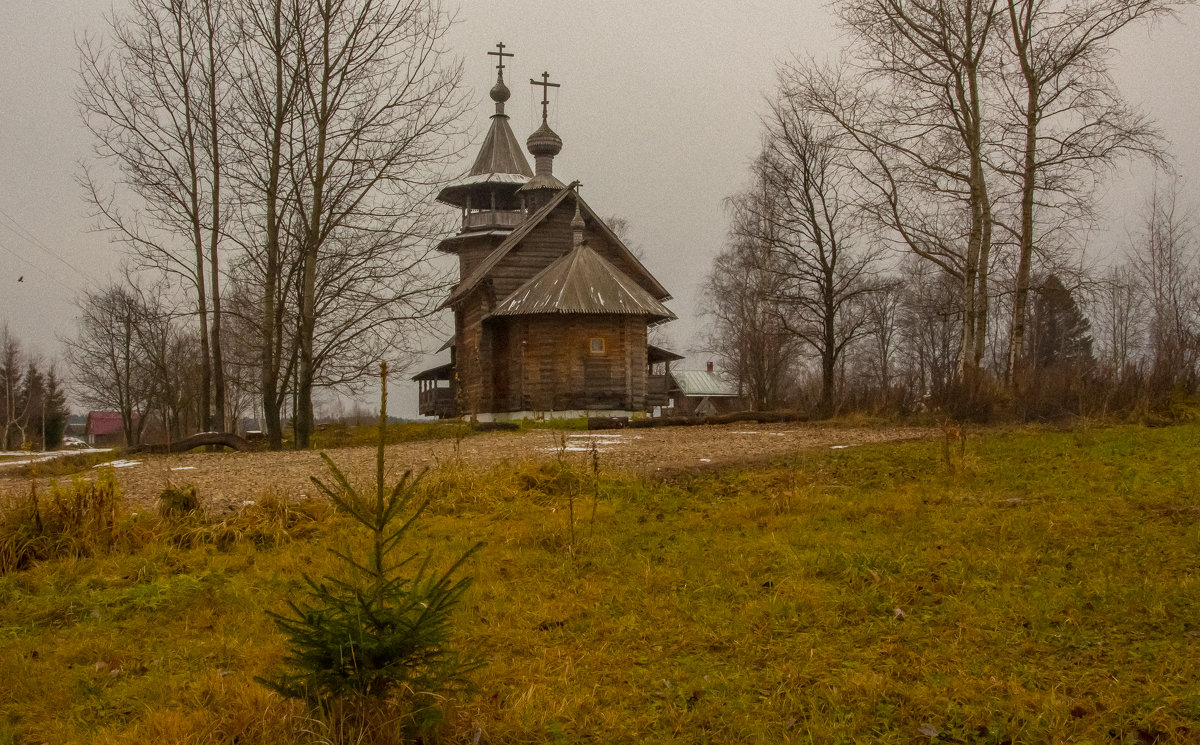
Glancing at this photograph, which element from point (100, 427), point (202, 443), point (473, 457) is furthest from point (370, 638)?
point (100, 427)

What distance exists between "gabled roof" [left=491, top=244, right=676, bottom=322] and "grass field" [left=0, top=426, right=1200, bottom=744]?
1675 cm

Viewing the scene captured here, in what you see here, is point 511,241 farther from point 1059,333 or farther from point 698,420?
point 1059,333

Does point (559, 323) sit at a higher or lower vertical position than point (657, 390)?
higher

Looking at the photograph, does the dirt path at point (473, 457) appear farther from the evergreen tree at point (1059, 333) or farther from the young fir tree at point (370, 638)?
the evergreen tree at point (1059, 333)

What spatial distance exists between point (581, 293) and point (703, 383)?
3341 cm

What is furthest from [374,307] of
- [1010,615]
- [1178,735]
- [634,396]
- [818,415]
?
[1178,735]

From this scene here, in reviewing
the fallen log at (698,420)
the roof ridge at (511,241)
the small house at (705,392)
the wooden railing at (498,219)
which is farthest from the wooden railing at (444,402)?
the small house at (705,392)

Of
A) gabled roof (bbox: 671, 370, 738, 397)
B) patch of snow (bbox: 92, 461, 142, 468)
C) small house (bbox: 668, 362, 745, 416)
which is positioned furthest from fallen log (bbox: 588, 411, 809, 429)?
gabled roof (bbox: 671, 370, 738, 397)

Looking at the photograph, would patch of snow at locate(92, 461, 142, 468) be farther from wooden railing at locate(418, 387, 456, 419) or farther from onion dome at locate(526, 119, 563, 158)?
onion dome at locate(526, 119, 563, 158)

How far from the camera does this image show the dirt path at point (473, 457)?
890cm

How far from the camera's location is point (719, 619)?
4344 mm

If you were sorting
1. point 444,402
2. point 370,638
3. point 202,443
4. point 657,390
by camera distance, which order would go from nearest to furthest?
point 370,638 → point 202,443 → point 657,390 → point 444,402

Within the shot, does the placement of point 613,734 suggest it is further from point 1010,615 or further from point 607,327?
point 607,327

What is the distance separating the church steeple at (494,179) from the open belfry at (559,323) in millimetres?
6410
